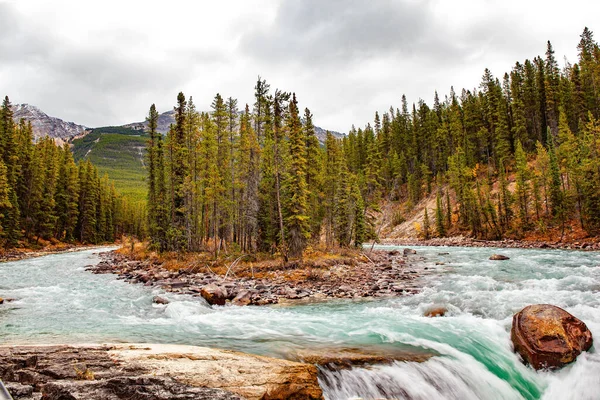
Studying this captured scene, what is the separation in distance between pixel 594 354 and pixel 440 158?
7592 cm

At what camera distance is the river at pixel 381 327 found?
7.61 meters

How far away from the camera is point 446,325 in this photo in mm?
11281

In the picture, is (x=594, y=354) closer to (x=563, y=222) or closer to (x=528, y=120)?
(x=563, y=222)

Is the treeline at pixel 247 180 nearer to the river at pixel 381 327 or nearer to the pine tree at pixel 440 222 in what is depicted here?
the river at pixel 381 327

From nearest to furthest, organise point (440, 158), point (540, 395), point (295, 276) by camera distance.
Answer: point (540, 395) < point (295, 276) < point (440, 158)

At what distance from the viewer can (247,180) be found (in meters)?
30.4

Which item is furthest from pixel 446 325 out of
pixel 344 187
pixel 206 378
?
pixel 344 187

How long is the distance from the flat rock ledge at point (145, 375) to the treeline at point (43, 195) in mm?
44560

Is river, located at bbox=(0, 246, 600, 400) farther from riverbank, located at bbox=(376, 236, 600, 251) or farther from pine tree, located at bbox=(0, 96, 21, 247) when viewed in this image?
pine tree, located at bbox=(0, 96, 21, 247)

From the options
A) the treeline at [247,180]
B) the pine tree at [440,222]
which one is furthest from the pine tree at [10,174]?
the pine tree at [440,222]

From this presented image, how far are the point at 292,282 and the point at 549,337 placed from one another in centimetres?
1384

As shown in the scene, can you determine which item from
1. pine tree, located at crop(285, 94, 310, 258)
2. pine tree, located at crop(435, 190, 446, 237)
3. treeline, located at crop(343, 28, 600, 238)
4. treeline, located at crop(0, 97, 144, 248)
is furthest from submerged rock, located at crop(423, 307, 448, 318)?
pine tree, located at crop(435, 190, 446, 237)

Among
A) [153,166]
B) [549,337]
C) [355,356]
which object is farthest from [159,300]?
[153,166]

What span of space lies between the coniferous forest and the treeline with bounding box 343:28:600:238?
0.25 metres
